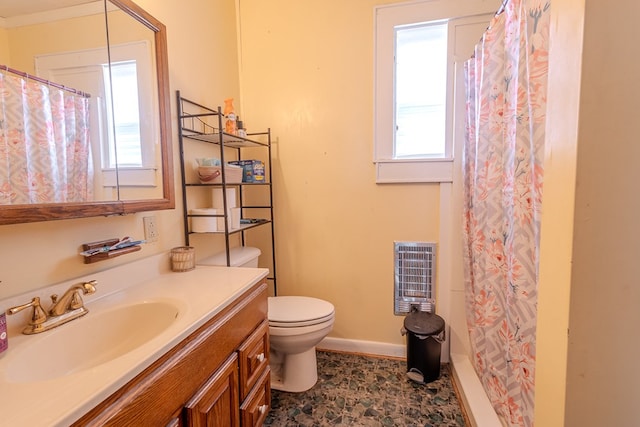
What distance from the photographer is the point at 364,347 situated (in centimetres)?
195

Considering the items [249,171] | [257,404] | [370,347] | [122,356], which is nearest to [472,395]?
[370,347]

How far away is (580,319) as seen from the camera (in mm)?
556

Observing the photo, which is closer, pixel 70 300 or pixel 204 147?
pixel 70 300

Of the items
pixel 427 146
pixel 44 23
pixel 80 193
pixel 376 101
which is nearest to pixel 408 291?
pixel 427 146

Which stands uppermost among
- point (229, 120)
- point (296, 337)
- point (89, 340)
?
point (229, 120)

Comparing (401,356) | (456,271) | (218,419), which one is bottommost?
(401,356)

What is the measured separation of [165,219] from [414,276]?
148 cm

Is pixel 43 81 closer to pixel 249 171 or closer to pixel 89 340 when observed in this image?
pixel 89 340

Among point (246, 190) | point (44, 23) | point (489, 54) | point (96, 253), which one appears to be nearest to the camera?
point (44, 23)

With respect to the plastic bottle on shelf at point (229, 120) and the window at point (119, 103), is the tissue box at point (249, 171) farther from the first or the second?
the window at point (119, 103)

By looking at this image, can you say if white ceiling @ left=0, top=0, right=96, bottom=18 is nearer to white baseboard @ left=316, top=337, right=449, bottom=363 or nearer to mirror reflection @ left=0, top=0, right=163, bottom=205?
mirror reflection @ left=0, top=0, right=163, bottom=205

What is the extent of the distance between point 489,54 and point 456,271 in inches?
46.4

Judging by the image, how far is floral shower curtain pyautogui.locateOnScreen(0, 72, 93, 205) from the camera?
755 mm

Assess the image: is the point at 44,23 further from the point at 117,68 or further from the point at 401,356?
the point at 401,356
